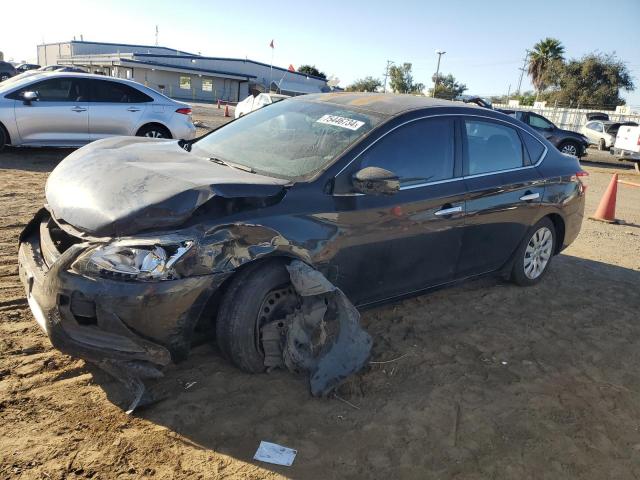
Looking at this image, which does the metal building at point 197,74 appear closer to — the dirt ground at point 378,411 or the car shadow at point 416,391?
the car shadow at point 416,391

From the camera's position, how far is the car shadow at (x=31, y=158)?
8734 mm

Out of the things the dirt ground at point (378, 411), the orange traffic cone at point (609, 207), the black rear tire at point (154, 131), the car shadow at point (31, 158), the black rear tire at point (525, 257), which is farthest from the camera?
the black rear tire at point (154, 131)

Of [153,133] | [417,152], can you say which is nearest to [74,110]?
[153,133]

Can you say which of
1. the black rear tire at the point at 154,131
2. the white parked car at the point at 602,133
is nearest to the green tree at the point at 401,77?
the white parked car at the point at 602,133

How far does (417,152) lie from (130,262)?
2.19 meters

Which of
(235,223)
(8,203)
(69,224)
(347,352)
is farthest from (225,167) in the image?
(8,203)

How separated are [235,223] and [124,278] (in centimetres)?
64

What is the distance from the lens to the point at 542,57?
57125 millimetres

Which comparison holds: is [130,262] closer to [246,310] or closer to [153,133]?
[246,310]

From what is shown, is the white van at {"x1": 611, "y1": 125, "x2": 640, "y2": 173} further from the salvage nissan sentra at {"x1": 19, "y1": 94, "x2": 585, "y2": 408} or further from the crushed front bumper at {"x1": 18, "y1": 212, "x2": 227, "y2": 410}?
the crushed front bumper at {"x1": 18, "y1": 212, "x2": 227, "y2": 410}

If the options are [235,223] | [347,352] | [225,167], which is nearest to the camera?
[235,223]

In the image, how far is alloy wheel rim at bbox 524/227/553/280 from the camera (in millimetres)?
5047

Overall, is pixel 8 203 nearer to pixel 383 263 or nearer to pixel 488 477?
pixel 383 263

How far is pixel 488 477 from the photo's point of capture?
2627mm
